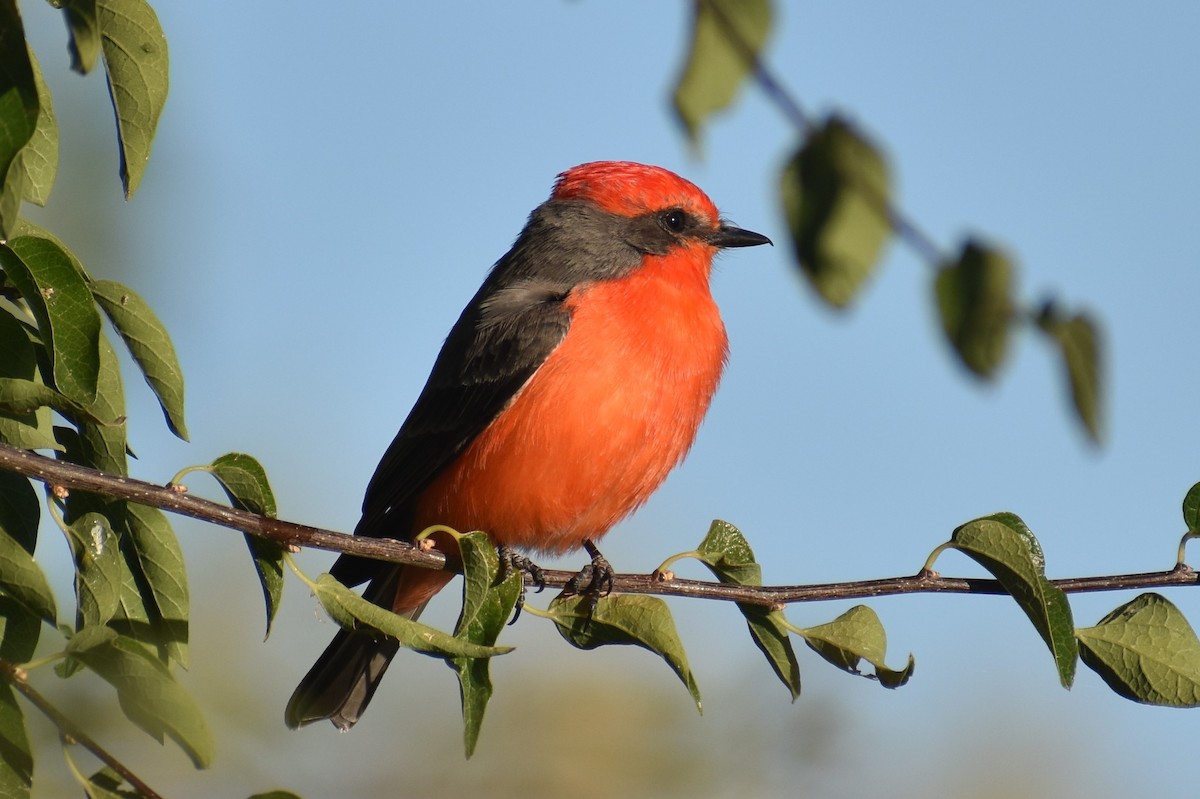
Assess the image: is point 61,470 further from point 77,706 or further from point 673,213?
point 673,213

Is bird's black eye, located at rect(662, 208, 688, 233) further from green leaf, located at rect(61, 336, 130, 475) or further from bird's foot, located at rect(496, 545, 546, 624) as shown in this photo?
green leaf, located at rect(61, 336, 130, 475)

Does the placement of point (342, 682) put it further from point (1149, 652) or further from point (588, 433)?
point (1149, 652)

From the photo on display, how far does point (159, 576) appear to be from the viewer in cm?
291

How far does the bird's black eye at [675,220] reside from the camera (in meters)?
5.95

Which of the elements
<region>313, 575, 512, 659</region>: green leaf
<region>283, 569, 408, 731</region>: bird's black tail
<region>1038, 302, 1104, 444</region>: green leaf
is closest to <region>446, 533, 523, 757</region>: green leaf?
<region>313, 575, 512, 659</region>: green leaf

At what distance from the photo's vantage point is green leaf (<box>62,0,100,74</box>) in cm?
158

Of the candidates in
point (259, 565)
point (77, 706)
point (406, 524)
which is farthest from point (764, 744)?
point (259, 565)

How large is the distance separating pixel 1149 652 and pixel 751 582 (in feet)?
3.15

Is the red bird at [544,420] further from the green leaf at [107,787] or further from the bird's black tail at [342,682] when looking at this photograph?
the green leaf at [107,787]

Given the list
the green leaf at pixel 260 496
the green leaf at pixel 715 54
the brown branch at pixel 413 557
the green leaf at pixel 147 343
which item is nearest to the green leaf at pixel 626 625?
the brown branch at pixel 413 557

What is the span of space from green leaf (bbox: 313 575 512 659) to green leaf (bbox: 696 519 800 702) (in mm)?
965

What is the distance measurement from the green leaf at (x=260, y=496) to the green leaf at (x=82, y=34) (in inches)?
53.3

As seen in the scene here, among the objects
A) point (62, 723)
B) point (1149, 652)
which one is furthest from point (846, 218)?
point (1149, 652)

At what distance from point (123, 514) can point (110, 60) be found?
972 millimetres
